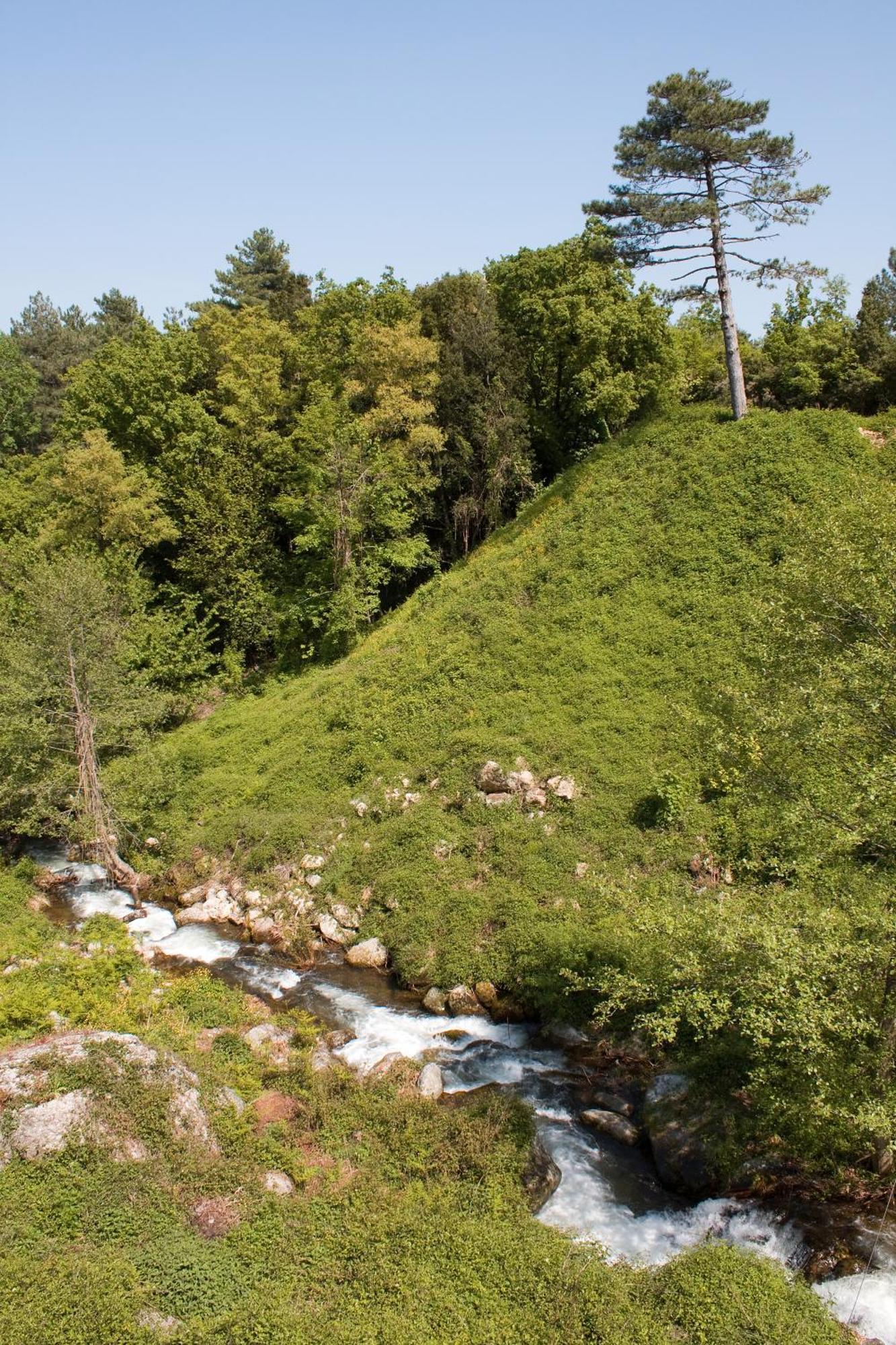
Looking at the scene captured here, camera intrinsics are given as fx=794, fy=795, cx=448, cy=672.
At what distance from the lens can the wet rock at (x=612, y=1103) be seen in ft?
46.4

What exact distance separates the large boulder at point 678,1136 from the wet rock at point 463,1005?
166 inches

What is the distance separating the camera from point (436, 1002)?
57.1 ft

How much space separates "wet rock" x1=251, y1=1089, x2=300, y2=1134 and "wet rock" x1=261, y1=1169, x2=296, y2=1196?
984 mm

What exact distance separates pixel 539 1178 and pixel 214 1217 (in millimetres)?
4832

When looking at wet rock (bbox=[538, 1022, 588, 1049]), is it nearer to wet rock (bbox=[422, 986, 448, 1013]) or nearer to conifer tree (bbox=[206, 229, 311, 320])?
wet rock (bbox=[422, 986, 448, 1013])

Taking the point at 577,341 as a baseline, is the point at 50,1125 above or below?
below

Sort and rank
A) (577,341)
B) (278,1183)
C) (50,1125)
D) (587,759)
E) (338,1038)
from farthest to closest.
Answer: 1. (577,341)
2. (587,759)
3. (338,1038)
4. (278,1183)
5. (50,1125)

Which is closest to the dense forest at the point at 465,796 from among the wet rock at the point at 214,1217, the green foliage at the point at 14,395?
the wet rock at the point at 214,1217

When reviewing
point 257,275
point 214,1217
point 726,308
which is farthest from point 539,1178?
point 257,275

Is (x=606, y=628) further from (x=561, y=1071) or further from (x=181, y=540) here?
(x=181, y=540)

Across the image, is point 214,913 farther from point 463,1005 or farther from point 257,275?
point 257,275

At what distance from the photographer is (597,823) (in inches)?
784

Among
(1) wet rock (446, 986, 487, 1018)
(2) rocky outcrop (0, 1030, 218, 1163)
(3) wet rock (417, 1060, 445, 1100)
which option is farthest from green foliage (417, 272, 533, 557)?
(2) rocky outcrop (0, 1030, 218, 1163)

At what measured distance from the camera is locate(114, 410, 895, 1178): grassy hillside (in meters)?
13.4
